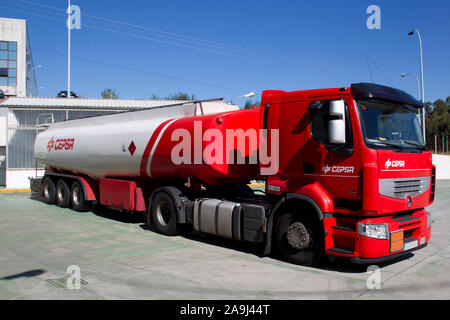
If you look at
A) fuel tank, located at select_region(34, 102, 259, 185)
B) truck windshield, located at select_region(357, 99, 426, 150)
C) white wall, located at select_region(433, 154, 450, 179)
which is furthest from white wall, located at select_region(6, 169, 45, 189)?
white wall, located at select_region(433, 154, 450, 179)

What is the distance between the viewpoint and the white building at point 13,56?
48812 mm

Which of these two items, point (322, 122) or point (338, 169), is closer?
point (338, 169)

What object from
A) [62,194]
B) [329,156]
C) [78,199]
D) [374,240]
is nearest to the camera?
[374,240]

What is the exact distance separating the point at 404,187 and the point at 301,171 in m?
1.72

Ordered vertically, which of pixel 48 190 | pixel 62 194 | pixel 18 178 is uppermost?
pixel 18 178

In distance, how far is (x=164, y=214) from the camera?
1043 centimetres

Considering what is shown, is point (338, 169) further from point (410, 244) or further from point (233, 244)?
point (233, 244)

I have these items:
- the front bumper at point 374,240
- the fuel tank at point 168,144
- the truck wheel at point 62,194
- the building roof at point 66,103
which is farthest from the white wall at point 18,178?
the front bumper at point 374,240

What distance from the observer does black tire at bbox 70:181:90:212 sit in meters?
14.0

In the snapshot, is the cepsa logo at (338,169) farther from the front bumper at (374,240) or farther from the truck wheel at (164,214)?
the truck wheel at (164,214)

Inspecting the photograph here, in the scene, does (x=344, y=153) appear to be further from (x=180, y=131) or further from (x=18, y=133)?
(x=18, y=133)

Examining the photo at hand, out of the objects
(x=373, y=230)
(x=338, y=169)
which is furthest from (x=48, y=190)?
(x=373, y=230)

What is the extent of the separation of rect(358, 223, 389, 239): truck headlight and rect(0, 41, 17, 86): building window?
52.5 metres
